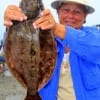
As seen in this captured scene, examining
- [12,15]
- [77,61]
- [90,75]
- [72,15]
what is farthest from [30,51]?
[72,15]

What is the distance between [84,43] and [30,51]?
2.34 feet

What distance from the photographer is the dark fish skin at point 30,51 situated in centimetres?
416

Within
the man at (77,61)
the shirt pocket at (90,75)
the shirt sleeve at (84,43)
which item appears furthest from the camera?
the shirt pocket at (90,75)

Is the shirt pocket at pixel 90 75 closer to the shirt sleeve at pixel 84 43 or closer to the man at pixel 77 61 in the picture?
the man at pixel 77 61

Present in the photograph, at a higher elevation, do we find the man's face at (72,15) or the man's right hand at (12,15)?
the man's right hand at (12,15)

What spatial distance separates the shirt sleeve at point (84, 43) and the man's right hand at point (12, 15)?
Result: 2.20 feet

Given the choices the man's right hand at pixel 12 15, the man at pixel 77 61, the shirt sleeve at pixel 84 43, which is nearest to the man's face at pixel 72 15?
the man at pixel 77 61

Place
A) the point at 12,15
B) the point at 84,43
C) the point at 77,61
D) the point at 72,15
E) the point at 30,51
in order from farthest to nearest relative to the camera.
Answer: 1. the point at 72,15
2. the point at 77,61
3. the point at 84,43
4. the point at 30,51
5. the point at 12,15

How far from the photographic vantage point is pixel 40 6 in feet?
13.6

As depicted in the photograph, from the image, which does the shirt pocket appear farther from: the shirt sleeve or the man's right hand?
the man's right hand

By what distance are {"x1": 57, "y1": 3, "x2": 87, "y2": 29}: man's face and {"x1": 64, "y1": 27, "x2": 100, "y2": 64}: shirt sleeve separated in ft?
1.79

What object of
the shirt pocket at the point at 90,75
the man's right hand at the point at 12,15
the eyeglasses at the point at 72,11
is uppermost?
the man's right hand at the point at 12,15

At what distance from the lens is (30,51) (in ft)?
14.0

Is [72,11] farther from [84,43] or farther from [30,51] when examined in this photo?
[30,51]
